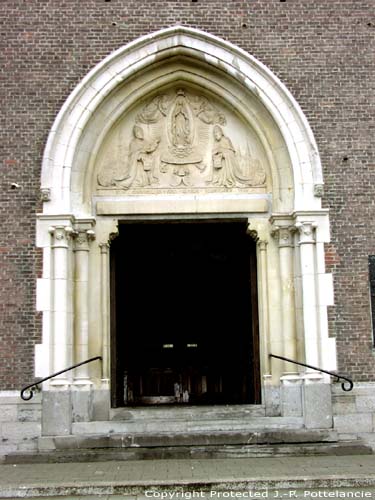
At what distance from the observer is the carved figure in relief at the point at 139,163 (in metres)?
11.5

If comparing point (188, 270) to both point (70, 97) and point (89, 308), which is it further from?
point (70, 97)

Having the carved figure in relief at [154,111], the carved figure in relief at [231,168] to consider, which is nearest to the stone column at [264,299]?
the carved figure in relief at [231,168]

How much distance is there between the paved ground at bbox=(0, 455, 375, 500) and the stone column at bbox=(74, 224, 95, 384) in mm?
2221

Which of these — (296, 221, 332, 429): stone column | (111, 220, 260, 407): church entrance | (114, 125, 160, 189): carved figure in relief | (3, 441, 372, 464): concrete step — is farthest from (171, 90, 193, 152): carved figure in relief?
(3, 441, 372, 464): concrete step

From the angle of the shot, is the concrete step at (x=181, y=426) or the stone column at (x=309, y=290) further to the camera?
the stone column at (x=309, y=290)

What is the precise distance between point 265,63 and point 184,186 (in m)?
2.40

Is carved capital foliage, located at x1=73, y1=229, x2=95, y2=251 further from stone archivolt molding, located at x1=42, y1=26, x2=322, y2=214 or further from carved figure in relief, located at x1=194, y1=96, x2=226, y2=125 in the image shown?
carved figure in relief, located at x1=194, y1=96, x2=226, y2=125

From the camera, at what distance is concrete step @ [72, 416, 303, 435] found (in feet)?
33.0

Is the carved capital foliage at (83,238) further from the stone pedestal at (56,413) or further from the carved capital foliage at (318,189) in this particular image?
the carved capital foliage at (318,189)

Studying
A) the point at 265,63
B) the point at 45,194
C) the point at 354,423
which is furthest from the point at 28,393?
the point at 265,63

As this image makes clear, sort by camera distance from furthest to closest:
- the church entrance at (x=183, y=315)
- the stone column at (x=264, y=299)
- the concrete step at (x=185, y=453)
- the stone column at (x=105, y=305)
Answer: the church entrance at (x=183, y=315) → the stone column at (x=264, y=299) → the stone column at (x=105, y=305) → the concrete step at (x=185, y=453)

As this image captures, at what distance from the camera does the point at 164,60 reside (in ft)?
37.4

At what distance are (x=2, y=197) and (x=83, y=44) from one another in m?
2.82

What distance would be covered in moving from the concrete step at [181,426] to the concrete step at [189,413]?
0.39 meters
